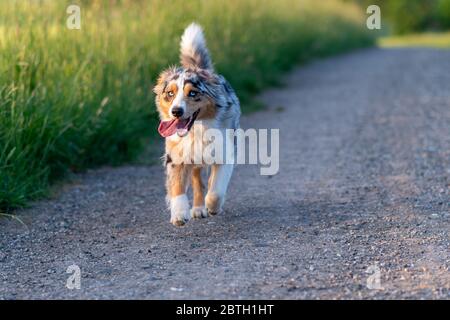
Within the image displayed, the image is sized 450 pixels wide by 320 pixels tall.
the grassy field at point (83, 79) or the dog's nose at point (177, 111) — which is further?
the grassy field at point (83, 79)

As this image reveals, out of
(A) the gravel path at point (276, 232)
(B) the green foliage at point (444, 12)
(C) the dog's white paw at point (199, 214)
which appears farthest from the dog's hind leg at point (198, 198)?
(B) the green foliage at point (444, 12)

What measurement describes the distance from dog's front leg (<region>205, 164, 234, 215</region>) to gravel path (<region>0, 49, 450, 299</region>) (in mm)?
134

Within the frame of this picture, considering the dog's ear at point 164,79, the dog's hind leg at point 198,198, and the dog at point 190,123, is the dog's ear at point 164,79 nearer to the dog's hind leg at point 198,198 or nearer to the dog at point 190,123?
the dog at point 190,123

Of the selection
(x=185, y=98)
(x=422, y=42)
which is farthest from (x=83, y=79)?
(x=422, y=42)

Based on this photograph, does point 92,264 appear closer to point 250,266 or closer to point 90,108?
point 250,266

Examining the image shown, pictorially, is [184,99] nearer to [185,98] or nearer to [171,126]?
[185,98]

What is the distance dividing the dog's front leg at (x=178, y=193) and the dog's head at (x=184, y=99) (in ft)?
1.01

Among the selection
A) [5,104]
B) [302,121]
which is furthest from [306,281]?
[302,121]

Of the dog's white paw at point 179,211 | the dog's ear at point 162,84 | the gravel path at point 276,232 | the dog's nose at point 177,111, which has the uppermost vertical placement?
the dog's ear at point 162,84

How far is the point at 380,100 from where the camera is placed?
43.6 ft

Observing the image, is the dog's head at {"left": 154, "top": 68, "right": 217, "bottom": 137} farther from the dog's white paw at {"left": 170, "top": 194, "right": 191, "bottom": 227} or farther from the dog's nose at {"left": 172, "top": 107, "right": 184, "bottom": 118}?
the dog's white paw at {"left": 170, "top": 194, "right": 191, "bottom": 227}

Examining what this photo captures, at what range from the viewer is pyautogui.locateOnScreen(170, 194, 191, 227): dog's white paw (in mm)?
6223

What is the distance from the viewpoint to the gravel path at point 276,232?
4883 millimetres

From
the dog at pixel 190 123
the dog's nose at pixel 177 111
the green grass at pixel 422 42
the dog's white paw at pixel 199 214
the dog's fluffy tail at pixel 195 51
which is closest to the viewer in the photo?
the dog's nose at pixel 177 111
